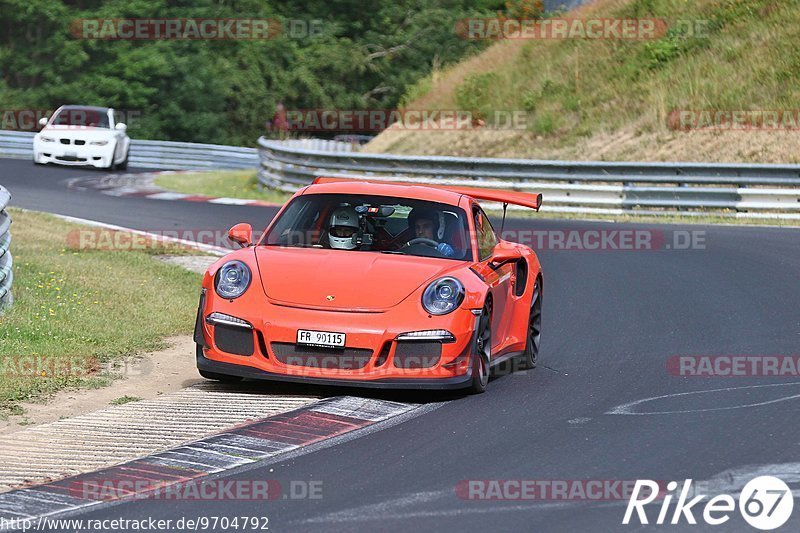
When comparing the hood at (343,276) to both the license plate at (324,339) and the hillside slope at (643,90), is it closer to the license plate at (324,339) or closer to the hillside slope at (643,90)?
the license plate at (324,339)

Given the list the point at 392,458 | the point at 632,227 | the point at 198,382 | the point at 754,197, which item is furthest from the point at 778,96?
the point at 392,458

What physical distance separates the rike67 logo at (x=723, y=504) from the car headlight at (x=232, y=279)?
3.33m

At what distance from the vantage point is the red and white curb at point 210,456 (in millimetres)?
6246

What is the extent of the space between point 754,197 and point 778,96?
270 inches

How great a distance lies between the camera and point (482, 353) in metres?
9.21

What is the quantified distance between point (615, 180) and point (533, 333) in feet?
46.2

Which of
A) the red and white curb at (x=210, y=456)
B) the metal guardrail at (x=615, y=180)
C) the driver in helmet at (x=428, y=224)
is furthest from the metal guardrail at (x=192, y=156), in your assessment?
the red and white curb at (x=210, y=456)

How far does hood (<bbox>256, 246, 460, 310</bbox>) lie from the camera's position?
29.2 ft

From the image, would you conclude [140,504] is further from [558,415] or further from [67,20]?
[67,20]

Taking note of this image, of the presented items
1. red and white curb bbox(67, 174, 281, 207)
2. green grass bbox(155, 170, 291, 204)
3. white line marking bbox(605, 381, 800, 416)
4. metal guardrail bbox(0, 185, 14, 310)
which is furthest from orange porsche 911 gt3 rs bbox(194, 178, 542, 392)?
green grass bbox(155, 170, 291, 204)

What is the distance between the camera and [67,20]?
52.5 meters

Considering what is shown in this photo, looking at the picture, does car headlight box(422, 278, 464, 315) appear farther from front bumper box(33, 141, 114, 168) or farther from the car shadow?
front bumper box(33, 141, 114, 168)

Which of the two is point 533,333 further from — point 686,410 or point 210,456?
point 210,456

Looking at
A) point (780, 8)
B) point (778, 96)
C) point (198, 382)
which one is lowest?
point (198, 382)
